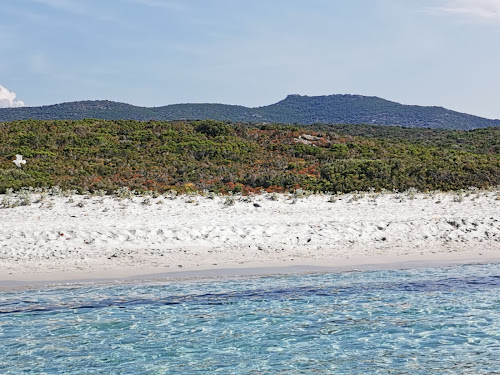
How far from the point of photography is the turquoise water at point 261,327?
7.48 metres

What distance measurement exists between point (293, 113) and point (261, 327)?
Result: 163 m

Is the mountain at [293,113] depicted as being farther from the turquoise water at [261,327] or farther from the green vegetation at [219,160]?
the turquoise water at [261,327]

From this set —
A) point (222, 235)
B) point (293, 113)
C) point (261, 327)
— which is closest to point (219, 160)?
point (222, 235)

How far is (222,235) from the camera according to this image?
16609 mm

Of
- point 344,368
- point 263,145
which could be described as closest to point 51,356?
point 344,368

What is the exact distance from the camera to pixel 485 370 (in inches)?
277

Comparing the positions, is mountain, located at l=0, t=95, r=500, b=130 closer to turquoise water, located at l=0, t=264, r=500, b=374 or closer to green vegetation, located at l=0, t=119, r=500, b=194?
green vegetation, located at l=0, t=119, r=500, b=194

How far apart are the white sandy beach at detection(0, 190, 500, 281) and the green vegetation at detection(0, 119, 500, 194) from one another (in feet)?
18.4

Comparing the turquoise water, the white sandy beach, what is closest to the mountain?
the white sandy beach

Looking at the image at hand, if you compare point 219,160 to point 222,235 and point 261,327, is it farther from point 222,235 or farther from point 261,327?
point 261,327

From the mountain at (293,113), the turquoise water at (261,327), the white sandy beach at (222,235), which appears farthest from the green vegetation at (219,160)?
the mountain at (293,113)

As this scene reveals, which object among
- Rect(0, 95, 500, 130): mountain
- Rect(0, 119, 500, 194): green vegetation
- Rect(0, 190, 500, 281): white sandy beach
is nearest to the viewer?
Rect(0, 190, 500, 281): white sandy beach

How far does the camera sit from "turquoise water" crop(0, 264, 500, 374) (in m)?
7.48

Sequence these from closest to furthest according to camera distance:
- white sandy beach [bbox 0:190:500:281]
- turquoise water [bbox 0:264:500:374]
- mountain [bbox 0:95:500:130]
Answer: turquoise water [bbox 0:264:500:374], white sandy beach [bbox 0:190:500:281], mountain [bbox 0:95:500:130]
